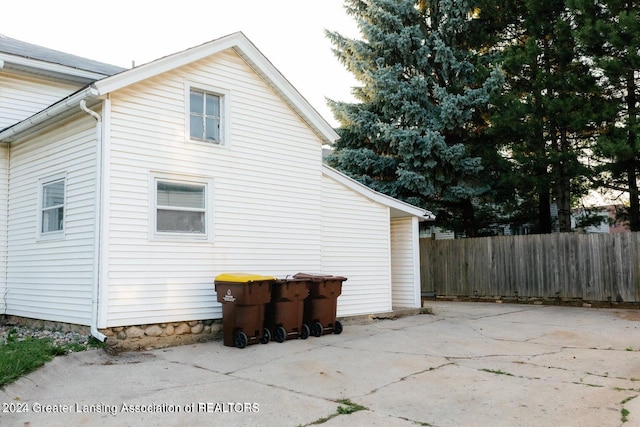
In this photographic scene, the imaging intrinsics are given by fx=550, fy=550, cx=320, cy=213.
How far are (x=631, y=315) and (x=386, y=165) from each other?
9.00 meters

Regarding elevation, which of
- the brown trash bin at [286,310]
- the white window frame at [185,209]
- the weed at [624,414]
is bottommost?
the weed at [624,414]

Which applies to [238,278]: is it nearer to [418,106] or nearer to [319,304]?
[319,304]

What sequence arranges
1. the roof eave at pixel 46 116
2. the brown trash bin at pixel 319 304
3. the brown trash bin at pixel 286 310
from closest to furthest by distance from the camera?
the roof eave at pixel 46 116
the brown trash bin at pixel 286 310
the brown trash bin at pixel 319 304

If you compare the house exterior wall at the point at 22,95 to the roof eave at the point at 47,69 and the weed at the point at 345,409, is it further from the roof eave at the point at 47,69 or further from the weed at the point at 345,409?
the weed at the point at 345,409

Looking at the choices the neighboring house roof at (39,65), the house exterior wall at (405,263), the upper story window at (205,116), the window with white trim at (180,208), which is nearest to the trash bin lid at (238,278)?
the window with white trim at (180,208)

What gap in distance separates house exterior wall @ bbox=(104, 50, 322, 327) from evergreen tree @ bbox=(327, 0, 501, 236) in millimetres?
7184

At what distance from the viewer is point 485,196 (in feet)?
63.5

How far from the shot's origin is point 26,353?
24.6 ft

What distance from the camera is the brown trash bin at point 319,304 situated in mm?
10430

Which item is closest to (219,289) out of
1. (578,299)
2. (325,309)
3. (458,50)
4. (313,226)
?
(325,309)

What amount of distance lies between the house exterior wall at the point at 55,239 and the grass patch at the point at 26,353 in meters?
0.71

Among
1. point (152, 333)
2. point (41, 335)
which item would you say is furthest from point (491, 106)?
point (41, 335)

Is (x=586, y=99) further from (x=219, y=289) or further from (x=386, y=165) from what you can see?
(x=219, y=289)

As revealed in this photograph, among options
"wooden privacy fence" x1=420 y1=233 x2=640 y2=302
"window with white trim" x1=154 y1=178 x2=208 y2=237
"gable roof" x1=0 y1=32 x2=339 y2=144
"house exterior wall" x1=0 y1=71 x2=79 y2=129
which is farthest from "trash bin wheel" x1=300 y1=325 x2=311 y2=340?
"wooden privacy fence" x1=420 y1=233 x2=640 y2=302
